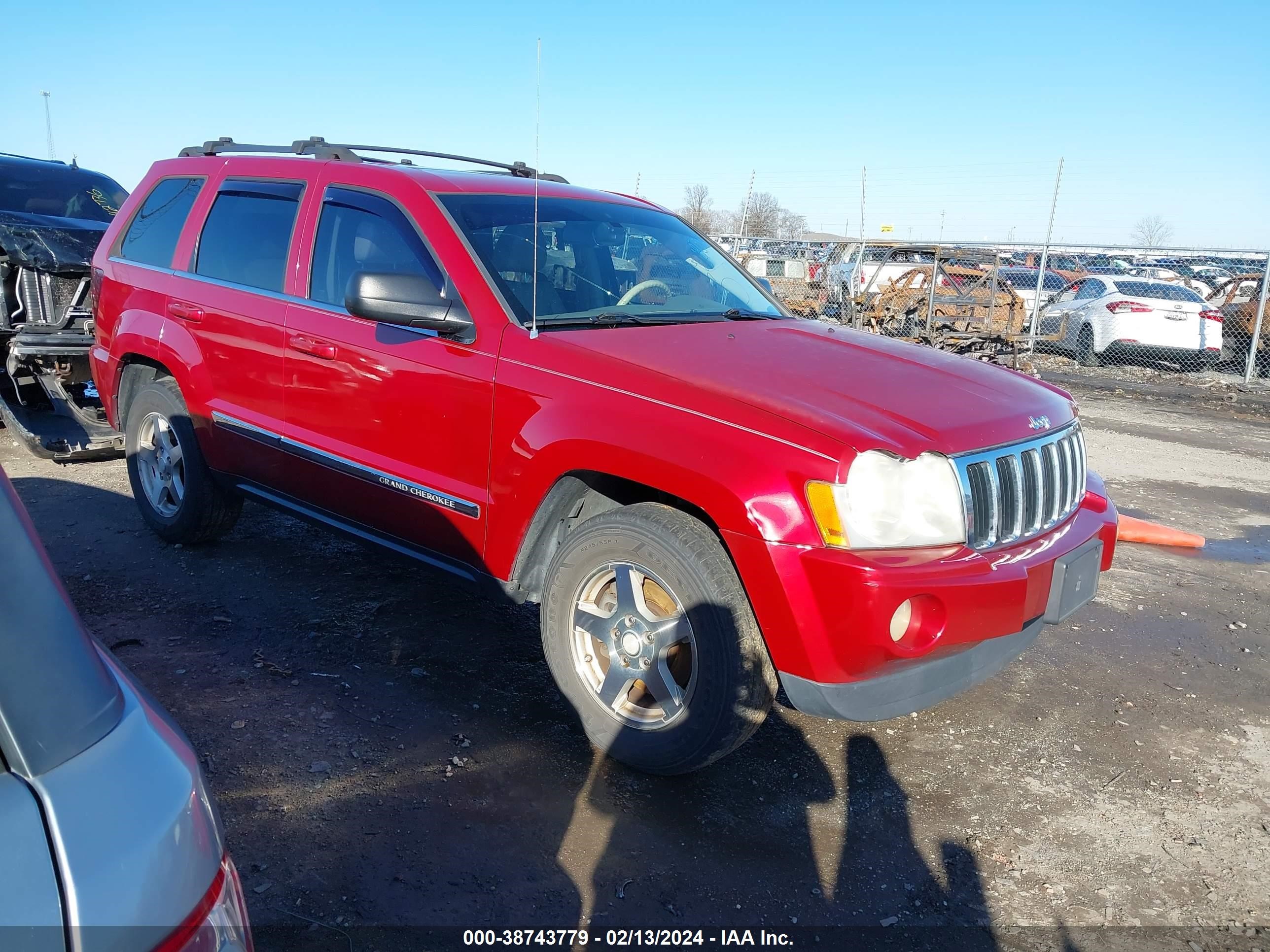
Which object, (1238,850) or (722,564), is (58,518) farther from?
(1238,850)

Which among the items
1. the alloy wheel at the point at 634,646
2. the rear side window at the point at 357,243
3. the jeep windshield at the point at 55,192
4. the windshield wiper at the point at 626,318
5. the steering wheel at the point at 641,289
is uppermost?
the jeep windshield at the point at 55,192

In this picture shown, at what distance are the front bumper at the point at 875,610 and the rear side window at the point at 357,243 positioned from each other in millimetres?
1892

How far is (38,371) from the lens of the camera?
6473 millimetres

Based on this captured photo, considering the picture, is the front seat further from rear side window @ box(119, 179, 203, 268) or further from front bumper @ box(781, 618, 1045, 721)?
rear side window @ box(119, 179, 203, 268)

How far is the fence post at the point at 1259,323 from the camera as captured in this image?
12.4 metres

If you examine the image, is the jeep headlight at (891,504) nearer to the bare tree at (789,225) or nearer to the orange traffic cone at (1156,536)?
the orange traffic cone at (1156,536)

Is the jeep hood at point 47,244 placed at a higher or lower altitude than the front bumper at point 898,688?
higher

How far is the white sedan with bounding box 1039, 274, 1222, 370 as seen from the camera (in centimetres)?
1420

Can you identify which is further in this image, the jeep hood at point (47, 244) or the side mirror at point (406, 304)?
the jeep hood at point (47, 244)

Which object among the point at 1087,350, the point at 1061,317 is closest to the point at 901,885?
the point at 1087,350

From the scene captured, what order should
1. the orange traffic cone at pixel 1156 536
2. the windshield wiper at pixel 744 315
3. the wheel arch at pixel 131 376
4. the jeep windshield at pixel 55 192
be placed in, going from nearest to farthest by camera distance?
the windshield wiper at pixel 744 315 < the wheel arch at pixel 131 376 < the orange traffic cone at pixel 1156 536 < the jeep windshield at pixel 55 192

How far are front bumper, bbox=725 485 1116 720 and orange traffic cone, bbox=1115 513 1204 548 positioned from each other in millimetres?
3675

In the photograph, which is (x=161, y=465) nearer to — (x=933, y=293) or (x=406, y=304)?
(x=406, y=304)

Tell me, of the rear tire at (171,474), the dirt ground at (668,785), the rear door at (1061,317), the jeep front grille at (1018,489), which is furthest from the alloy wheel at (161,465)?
the rear door at (1061,317)
